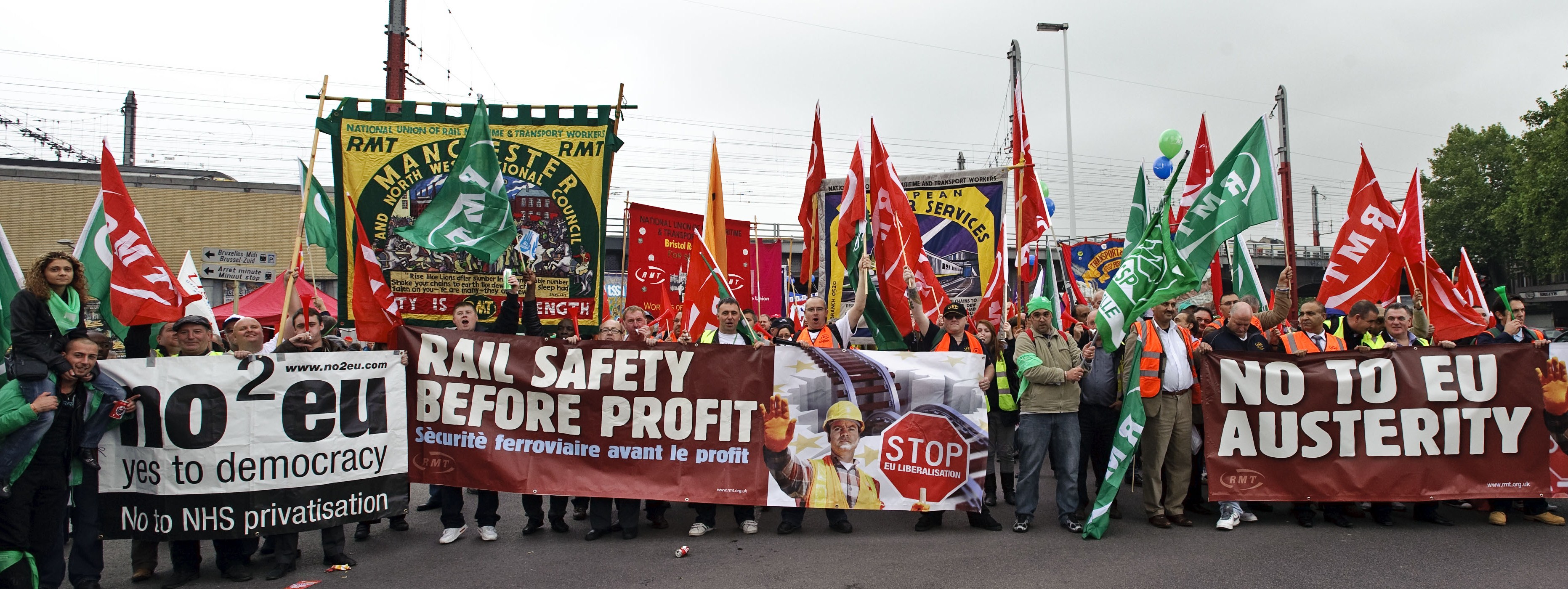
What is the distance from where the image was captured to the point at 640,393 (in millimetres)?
6301

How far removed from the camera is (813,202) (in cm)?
1001

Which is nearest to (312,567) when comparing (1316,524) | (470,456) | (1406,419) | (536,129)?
(470,456)

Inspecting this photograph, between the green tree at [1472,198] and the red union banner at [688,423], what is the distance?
55.3 metres

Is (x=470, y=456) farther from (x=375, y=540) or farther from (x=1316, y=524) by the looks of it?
(x=1316, y=524)

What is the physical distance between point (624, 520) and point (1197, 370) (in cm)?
431

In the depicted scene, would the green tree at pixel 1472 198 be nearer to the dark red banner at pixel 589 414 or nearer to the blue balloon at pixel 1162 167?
the blue balloon at pixel 1162 167

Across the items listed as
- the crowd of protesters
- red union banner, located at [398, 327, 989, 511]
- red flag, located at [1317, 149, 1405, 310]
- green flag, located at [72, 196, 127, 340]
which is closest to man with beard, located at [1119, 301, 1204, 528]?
the crowd of protesters

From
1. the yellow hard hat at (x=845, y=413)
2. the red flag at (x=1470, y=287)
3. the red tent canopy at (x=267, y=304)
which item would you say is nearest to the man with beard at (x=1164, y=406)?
the yellow hard hat at (x=845, y=413)

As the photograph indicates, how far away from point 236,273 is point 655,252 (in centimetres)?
2259

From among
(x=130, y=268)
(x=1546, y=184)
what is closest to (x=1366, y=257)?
(x=130, y=268)

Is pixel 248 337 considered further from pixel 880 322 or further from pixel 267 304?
pixel 267 304

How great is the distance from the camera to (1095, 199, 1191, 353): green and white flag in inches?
238

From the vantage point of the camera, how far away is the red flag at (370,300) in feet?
20.7

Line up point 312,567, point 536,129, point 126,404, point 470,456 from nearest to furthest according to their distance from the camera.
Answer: point 126,404
point 312,567
point 470,456
point 536,129
